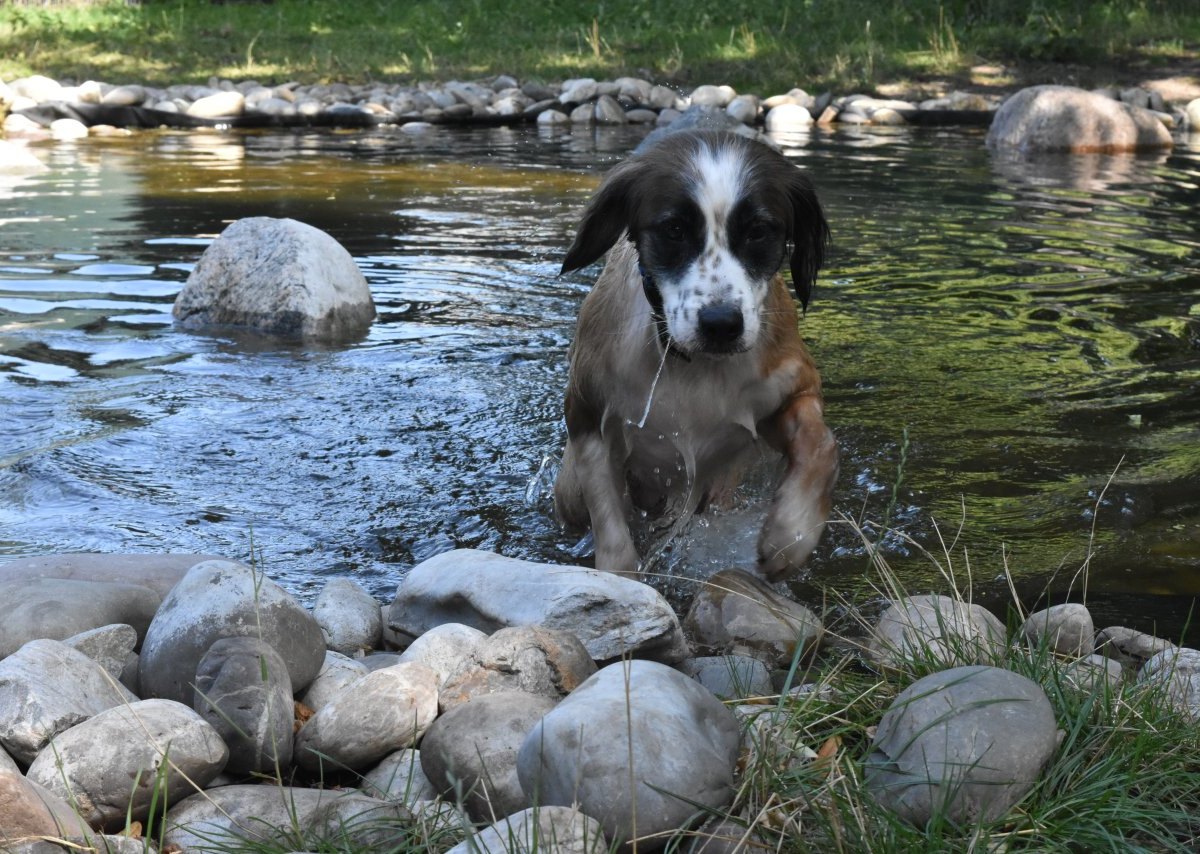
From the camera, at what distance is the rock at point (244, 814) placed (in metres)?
2.45

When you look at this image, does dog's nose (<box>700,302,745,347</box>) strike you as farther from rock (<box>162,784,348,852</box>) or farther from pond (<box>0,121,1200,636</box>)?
rock (<box>162,784,348,852</box>)

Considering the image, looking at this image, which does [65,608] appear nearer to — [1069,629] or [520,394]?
[1069,629]

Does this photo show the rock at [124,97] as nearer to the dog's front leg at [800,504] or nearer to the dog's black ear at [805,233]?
the dog's black ear at [805,233]

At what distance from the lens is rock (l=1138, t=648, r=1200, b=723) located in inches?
112

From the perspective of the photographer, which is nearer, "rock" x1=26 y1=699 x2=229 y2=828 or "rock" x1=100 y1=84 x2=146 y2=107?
"rock" x1=26 y1=699 x2=229 y2=828

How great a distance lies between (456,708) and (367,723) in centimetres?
19

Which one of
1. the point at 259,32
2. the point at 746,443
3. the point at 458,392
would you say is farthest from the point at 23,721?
the point at 259,32

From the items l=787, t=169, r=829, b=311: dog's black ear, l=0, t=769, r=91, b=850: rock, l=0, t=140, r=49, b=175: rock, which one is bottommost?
l=0, t=769, r=91, b=850: rock

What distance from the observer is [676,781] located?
2402mm

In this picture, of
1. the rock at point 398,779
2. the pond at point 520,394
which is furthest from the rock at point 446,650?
the pond at point 520,394

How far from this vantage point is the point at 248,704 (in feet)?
9.24

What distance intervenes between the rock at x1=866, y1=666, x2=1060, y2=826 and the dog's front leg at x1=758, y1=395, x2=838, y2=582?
1.26 m

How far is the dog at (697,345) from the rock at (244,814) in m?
1.56

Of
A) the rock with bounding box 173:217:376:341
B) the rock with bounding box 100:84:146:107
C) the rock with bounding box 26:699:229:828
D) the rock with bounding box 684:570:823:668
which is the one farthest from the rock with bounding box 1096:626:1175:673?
the rock with bounding box 100:84:146:107
